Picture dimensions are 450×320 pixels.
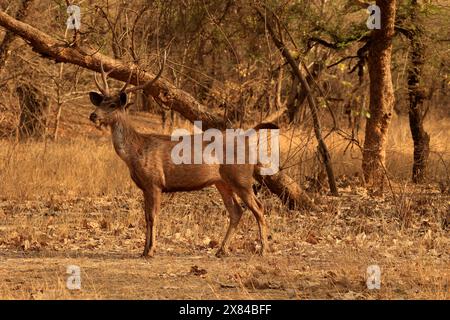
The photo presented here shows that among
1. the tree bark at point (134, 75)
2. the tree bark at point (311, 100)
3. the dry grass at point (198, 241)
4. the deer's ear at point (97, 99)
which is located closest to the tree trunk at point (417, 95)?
the dry grass at point (198, 241)

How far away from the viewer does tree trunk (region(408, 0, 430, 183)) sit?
1723cm

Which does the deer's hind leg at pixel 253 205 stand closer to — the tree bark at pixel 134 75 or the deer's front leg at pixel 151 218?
the deer's front leg at pixel 151 218

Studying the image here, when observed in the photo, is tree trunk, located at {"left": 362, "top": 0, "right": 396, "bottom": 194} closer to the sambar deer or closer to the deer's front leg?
the sambar deer

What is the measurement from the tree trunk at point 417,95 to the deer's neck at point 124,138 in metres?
7.84

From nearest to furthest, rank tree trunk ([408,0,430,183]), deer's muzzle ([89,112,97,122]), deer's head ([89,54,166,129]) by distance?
deer's muzzle ([89,112,97,122])
deer's head ([89,54,166,129])
tree trunk ([408,0,430,183])

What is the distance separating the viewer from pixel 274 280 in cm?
916

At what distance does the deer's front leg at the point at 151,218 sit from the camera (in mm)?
10641

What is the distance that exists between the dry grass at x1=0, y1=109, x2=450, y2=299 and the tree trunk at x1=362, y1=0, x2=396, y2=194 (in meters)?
0.43

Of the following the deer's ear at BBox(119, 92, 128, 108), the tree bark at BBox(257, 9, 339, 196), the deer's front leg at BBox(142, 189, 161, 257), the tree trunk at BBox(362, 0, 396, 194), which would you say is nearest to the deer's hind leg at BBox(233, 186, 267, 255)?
the deer's front leg at BBox(142, 189, 161, 257)

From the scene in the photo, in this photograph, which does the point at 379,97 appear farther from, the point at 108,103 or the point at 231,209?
the point at 108,103

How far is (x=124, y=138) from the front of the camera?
1098 centimetres

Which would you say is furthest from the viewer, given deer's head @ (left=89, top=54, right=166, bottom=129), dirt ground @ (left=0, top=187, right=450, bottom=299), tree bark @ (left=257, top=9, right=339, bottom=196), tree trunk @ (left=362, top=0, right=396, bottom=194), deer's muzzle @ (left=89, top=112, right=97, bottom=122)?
tree trunk @ (left=362, top=0, right=396, bottom=194)

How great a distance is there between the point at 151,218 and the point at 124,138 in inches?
39.8

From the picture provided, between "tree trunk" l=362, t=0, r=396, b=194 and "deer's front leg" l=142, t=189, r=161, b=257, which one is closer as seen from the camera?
"deer's front leg" l=142, t=189, r=161, b=257
